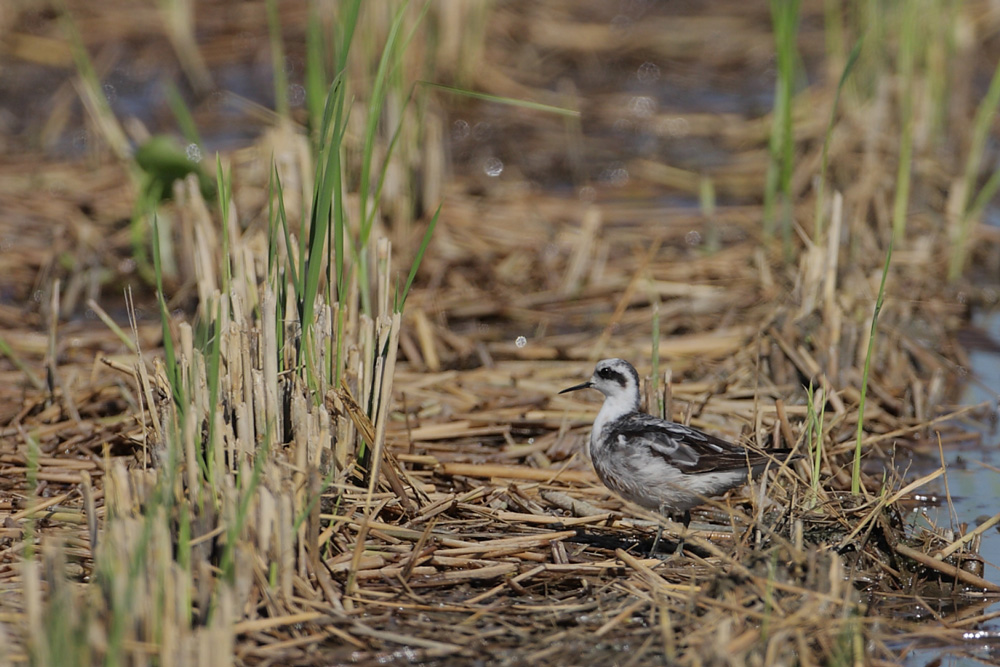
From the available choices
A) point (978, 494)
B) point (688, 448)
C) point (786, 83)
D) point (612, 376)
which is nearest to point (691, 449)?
point (688, 448)

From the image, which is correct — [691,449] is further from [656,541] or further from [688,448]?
[656,541]

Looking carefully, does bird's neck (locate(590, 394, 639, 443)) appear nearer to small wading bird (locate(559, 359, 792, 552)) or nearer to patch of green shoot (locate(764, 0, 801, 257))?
small wading bird (locate(559, 359, 792, 552))

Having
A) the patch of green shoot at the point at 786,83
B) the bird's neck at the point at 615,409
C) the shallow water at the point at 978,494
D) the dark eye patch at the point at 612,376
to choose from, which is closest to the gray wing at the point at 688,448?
the bird's neck at the point at 615,409

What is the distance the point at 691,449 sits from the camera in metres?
4.56

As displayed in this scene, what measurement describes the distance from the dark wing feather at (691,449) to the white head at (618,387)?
233 millimetres

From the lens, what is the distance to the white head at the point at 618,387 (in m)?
4.98

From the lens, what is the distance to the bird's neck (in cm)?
493

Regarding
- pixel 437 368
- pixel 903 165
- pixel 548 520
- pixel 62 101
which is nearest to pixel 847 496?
pixel 548 520

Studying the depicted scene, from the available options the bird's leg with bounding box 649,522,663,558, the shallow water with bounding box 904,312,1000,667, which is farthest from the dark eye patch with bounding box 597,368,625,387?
the shallow water with bounding box 904,312,1000,667

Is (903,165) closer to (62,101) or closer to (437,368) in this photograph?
(437,368)

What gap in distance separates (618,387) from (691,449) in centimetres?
55

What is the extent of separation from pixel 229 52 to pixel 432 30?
3440mm

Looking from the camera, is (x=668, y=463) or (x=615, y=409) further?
(x=615, y=409)

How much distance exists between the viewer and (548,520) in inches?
183
